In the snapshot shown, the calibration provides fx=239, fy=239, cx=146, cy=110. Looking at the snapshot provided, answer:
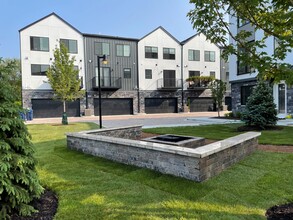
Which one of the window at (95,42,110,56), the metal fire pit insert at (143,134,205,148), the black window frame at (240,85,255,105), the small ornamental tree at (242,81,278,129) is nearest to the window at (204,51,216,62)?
the window at (95,42,110,56)

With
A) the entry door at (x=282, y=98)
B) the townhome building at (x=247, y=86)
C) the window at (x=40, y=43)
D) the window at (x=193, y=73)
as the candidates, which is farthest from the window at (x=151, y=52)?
the entry door at (x=282, y=98)

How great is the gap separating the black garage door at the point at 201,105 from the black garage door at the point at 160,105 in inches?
113

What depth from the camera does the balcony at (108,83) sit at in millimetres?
29391

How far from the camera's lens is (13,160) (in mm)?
3211

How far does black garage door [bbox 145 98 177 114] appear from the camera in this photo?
32.9 meters

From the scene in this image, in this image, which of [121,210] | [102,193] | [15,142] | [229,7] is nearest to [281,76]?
[229,7]

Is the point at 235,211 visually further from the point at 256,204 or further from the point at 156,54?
the point at 156,54

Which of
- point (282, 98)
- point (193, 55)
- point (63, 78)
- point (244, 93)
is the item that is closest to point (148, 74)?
point (193, 55)

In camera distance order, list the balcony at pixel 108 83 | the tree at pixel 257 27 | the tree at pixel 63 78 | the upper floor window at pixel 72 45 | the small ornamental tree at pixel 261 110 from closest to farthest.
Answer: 1. the tree at pixel 257 27
2. the small ornamental tree at pixel 261 110
3. the tree at pixel 63 78
4. the upper floor window at pixel 72 45
5. the balcony at pixel 108 83

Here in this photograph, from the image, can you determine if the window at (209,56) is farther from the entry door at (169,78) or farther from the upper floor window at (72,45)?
the upper floor window at (72,45)

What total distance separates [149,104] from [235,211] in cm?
2956

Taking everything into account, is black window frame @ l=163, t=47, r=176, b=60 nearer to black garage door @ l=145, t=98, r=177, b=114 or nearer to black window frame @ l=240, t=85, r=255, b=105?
black garage door @ l=145, t=98, r=177, b=114

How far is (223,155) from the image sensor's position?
16.8 ft

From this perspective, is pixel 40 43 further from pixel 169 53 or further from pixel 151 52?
pixel 169 53
